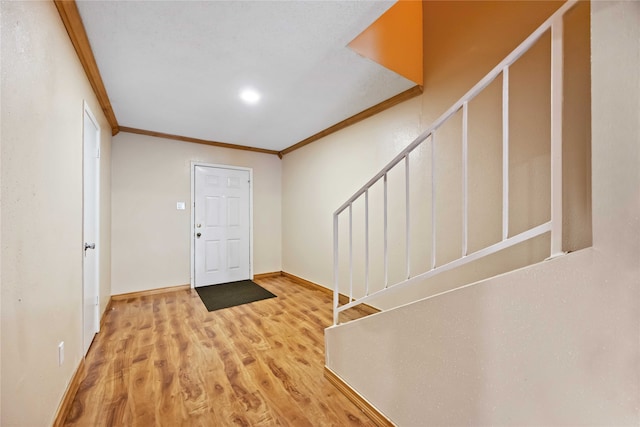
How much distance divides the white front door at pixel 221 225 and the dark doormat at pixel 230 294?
0.20 m

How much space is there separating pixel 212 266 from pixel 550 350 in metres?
4.12

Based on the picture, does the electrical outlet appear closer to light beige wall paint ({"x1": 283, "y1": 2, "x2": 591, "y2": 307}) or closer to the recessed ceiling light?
the recessed ceiling light

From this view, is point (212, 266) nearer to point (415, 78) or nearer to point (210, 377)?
point (210, 377)

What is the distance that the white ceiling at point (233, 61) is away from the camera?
1.52 m

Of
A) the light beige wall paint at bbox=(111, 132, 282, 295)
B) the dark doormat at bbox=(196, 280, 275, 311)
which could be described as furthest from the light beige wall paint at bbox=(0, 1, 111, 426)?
the light beige wall paint at bbox=(111, 132, 282, 295)

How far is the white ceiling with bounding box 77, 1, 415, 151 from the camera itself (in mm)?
1523

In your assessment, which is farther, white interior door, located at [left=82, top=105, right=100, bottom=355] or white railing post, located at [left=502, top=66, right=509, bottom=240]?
white interior door, located at [left=82, top=105, right=100, bottom=355]

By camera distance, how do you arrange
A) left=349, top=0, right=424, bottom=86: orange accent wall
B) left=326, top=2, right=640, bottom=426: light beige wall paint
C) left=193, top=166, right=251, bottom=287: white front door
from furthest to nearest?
left=193, top=166, right=251, bottom=287: white front door, left=349, top=0, right=424, bottom=86: orange accent wall, left=326, top=2, right=640, bottom=426: light beige wall paint

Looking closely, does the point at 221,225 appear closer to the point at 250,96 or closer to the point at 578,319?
the point at 250,96

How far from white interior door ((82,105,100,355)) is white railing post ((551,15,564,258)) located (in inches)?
109

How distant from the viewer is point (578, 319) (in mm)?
723

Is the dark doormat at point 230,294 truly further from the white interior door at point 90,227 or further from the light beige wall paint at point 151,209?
the white interior door at point 90,227

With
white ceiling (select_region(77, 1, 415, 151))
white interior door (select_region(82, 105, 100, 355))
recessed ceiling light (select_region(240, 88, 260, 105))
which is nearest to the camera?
white ceiling (select_region(77, 1, 415, 151))

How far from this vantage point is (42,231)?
1.21m
